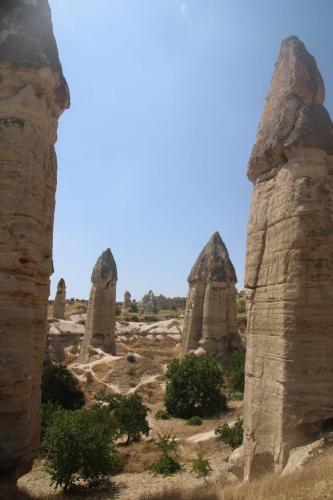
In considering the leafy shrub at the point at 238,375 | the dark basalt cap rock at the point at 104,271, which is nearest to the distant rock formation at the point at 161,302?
the dark basalt cap rock at the point at 104,271

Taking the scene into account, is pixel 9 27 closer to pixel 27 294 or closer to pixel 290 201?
pixel 27 294

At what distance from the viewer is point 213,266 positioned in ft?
71.9

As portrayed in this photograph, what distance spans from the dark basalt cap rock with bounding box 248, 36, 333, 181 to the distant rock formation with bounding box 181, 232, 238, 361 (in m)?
13.4

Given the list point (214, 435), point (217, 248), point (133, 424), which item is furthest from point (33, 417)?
point (217, 248)

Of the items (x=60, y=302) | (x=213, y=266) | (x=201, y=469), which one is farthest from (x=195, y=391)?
(x=60, y=302)

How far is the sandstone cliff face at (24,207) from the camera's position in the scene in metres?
5.29

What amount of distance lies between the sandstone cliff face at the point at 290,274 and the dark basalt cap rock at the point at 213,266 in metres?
13.8

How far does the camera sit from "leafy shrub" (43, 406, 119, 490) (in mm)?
9320

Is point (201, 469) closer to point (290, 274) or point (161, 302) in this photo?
point (290, 274)

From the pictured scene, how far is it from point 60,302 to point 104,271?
49.8 feet

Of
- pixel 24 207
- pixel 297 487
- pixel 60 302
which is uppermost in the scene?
pixel 24 207

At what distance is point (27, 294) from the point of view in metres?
5.66

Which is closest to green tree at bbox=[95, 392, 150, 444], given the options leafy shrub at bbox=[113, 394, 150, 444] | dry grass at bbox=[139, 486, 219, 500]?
leafy shrub at bbox=[113, 394, 150, 444]

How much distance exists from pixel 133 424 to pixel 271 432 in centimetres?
649
